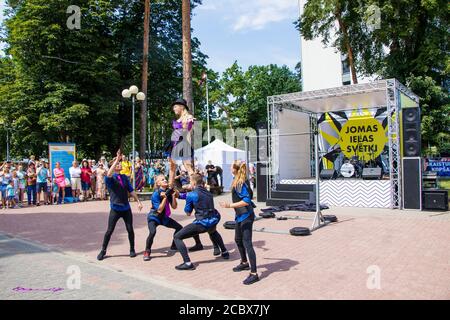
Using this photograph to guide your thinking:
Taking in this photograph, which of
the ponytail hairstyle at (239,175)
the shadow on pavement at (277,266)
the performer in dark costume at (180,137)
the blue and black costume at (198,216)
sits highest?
the performer in dark costume at (180,137)

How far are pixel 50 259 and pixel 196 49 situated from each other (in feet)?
78.7

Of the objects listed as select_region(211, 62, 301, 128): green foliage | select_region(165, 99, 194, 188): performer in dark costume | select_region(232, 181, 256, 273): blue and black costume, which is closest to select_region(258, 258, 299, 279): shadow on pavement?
select_region(232, 181, 256, 273): blue and black costume

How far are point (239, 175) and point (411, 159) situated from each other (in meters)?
9.24

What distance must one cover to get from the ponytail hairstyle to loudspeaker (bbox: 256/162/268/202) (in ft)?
32.6

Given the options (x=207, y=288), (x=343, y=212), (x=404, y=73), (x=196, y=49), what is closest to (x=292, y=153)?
(x=343, y=212)

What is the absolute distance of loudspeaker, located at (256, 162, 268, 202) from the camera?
15906 mm

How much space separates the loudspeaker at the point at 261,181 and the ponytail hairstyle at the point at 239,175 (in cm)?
992

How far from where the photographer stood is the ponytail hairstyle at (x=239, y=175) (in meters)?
5.76

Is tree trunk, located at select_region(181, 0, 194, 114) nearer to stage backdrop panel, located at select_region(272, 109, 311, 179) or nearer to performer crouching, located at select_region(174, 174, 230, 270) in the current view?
stage backdrop panel, located at select_region(272, 109, 311, 179)

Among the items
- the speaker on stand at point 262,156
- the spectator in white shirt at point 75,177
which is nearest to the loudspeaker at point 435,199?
the speaker on stand at point 262,156

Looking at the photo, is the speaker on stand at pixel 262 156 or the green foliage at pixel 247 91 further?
the green foliage at pixel 247 91

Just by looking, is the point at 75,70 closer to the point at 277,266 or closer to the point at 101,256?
the point at 101,256

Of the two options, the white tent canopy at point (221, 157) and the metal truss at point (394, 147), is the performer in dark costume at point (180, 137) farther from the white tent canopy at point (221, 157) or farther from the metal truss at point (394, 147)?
the white tent canopy at point (221, 157)

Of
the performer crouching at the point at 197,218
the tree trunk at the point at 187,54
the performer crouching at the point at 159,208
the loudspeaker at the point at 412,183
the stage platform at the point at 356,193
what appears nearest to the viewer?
the performer crouching at the point at 197,218
